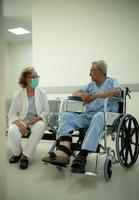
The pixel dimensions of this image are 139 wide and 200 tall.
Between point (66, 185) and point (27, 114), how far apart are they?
76 cm

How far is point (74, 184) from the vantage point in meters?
1.42

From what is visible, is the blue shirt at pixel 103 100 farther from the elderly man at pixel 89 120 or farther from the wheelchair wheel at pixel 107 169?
the wheelchair wheel at pixel 107 169

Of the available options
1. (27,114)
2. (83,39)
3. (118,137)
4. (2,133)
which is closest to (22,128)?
(27,114)

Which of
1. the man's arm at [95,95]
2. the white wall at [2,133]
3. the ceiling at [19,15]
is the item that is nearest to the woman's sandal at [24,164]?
the man's arm at [95,95]

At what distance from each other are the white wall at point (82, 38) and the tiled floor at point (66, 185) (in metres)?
1.46

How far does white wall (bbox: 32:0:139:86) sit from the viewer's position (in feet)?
9.16

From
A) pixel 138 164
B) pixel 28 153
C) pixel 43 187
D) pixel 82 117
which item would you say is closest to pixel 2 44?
pixel 43 187

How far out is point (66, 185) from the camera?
1407 millimetres

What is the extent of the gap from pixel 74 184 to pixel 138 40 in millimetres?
1898

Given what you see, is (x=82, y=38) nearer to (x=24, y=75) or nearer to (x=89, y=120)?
(x=24, y=75)

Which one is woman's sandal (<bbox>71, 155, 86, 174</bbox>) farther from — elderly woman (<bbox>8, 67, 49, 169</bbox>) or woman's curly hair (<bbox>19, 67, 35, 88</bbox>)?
woman's curly hair (<bbox>19, 67, 35, 88</bbox>)

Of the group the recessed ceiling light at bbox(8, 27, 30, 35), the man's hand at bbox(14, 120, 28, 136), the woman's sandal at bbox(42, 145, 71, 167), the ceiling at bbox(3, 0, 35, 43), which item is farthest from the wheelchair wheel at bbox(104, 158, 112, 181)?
the recessed ceiling light at bbox(8, 27, 30, 35)

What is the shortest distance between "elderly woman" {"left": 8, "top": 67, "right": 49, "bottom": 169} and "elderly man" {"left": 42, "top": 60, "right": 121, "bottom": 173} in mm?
290

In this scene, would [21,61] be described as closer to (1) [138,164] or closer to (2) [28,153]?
(2) [28,153]
